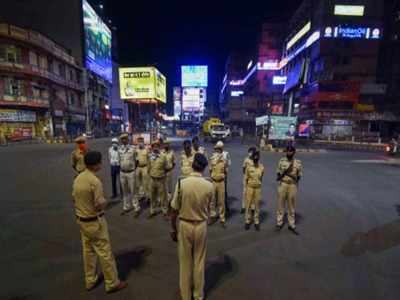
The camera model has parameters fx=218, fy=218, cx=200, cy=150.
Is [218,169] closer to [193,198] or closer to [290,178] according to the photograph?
[290,178]

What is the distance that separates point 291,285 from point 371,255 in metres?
2.10

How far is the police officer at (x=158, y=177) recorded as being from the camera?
5969 millimetres

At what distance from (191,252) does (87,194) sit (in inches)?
63.3

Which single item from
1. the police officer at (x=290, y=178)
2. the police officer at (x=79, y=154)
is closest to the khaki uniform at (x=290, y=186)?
the police officer at (x=290, y=178)

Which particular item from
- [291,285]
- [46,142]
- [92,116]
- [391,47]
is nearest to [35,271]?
[291,285]

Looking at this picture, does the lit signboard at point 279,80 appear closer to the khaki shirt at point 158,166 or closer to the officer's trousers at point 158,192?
the khaki shirt at point 158,166

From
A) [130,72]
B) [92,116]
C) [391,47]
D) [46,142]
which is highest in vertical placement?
[391,47]

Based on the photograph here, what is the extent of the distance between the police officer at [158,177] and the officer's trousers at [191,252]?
321 cm

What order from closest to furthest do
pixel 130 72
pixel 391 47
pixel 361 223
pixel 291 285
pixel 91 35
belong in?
pixel 291 285 → pixel 361 223 → pixel 130 72 → pixel 91 35 → pixel 391 47

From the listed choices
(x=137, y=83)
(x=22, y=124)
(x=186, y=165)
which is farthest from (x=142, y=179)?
(x=22, y=124)

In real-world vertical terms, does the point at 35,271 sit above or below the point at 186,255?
below

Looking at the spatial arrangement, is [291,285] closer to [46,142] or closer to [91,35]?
[46,142]

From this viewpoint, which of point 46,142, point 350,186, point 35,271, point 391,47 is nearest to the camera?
point 35,271

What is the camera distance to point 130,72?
27.8 meters
